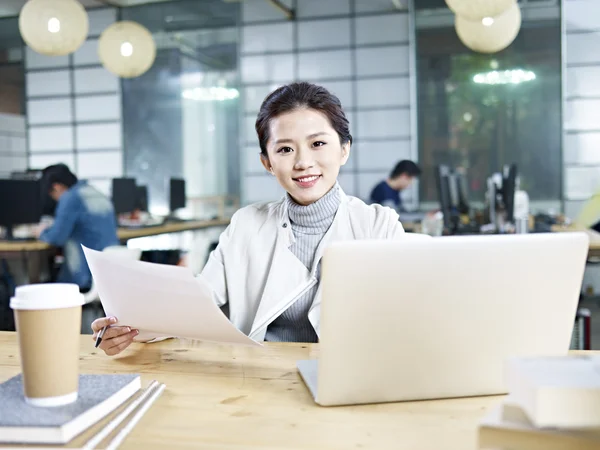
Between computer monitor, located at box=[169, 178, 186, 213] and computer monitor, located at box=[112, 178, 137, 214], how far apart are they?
545 millimetres

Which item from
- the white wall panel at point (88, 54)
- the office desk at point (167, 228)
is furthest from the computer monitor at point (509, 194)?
the white wall panel at point (88, 54)

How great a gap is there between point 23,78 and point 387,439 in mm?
8223

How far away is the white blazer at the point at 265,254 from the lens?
1.56 metres

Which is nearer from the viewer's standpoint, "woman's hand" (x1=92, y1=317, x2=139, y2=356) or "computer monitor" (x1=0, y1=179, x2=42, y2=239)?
"woman's hand" (x1=92, y1=317, x2=139, y2=356)

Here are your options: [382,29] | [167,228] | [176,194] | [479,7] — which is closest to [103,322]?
[479,7]

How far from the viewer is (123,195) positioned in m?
6.25

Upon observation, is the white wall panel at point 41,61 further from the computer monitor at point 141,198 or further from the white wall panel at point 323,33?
the white wall panel at point 323,33

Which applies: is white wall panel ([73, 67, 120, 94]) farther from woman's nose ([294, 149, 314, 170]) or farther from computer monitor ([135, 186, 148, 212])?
woman's nose ([294, 149, 314, 170])

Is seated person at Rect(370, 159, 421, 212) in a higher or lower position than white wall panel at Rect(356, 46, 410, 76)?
lower

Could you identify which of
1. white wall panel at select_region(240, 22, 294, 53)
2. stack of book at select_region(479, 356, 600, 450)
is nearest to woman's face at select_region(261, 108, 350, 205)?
stack of book at select_region(479, 356, 600, 450)

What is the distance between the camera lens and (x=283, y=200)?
1692mm

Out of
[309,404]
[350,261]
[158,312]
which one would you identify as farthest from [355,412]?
[158,312]

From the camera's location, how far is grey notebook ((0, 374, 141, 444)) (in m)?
0.77

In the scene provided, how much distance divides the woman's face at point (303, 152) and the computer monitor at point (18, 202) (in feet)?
11.0
